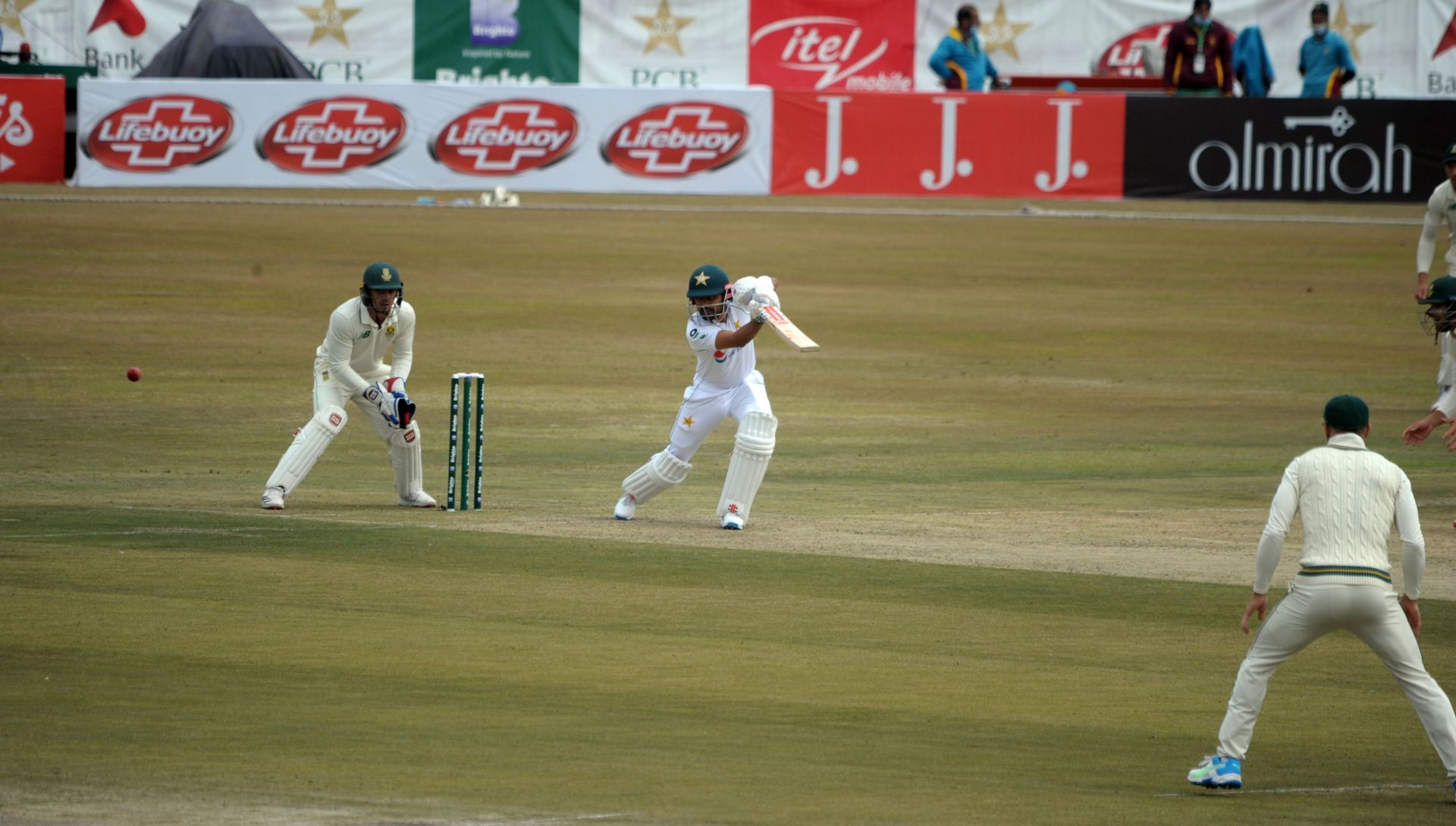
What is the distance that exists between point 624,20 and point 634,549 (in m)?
20.5

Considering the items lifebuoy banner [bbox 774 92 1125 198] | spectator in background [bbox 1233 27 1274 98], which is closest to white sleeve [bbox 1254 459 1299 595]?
lifebuoy banner [bbox 774 92 1125 198]

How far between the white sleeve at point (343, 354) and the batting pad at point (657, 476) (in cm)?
202

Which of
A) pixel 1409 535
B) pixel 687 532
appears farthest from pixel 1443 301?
pixel 687 532

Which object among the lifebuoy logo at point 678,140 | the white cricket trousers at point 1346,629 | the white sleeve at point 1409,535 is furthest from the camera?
the lifebuoy logo at point 678,140

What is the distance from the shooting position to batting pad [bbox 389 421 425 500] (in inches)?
547

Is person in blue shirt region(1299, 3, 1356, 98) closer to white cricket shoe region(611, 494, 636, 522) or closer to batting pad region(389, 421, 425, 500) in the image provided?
white cricket shoe region(611, 494, 636, 522)

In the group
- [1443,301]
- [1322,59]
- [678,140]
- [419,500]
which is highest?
[1322,59]

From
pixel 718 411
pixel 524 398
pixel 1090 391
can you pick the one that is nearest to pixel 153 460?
pixel 524 398

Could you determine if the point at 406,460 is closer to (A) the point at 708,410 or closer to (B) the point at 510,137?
(A) the point at 708,410

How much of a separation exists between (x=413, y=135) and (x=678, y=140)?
359 cm

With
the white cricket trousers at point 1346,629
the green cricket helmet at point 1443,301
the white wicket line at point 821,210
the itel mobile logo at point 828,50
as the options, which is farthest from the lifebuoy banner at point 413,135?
the white cricket trousers at point 1346,629

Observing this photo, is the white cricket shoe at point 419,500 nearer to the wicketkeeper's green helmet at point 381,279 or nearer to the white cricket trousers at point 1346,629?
the wicketkeeper's green helmet at point 381,279

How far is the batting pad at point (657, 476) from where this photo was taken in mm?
13531

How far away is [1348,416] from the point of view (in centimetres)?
752
